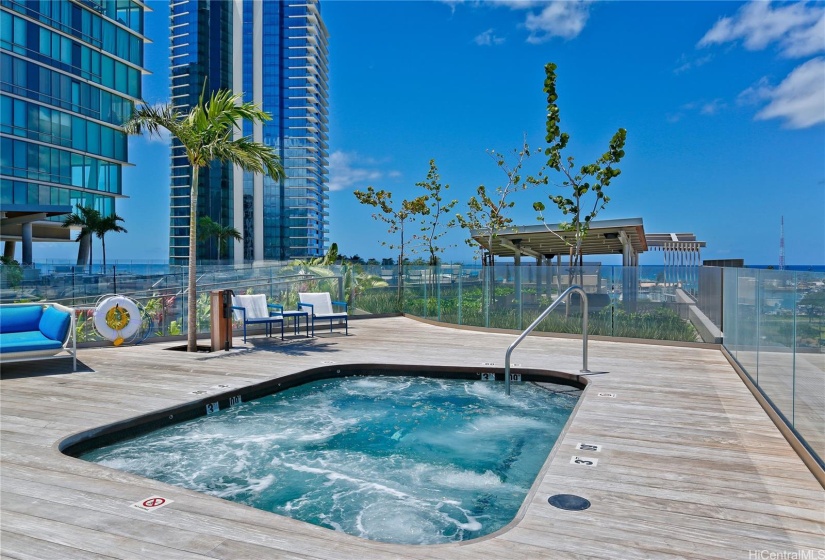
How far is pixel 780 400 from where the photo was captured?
4.47 meters

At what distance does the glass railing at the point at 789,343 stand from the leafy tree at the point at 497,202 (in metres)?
12.3

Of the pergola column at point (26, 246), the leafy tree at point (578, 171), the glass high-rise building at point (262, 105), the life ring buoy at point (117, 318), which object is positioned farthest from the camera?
the glass high-rise building at point (262, 105)

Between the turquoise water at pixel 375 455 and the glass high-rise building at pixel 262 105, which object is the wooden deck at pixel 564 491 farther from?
the glass high-rise building at pixel 262 105

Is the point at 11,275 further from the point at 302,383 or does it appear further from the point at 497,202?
the point at 497,202

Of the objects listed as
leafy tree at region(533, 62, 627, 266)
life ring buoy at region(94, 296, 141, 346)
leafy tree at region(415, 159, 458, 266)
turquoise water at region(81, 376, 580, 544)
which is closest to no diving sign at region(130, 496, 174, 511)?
turquoise water at region(81, 376, 580, 544)

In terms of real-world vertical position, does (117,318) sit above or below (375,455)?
above

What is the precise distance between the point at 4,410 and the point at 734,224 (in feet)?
103

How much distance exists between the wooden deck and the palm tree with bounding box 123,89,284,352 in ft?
9.82

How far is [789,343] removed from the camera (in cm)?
412

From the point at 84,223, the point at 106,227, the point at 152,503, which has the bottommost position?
the point at 152,503

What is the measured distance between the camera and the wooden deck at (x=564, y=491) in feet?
8.30

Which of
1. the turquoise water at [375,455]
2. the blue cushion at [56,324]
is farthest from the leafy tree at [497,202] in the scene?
the blue cushion at [56,324]

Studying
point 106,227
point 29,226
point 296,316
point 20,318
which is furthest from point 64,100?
point 20,318

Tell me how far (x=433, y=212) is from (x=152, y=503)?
1809cm
